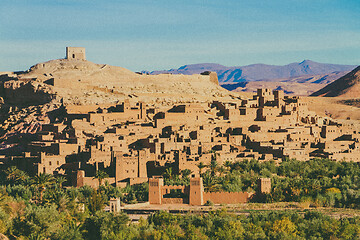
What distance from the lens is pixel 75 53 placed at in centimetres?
7638

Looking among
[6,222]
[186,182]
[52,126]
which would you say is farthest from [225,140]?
[6,222]

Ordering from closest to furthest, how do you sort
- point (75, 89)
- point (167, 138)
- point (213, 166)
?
point (213, 166) → point (167, 138) → point (75, 89)

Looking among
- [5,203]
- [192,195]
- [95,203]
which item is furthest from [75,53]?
[5,203]

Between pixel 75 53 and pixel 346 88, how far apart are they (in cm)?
5982

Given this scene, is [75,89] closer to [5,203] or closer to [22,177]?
[22,177]

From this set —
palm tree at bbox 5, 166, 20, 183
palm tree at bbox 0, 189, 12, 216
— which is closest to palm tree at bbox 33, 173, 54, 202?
palm tree at bbox 5, 166, 20, 183

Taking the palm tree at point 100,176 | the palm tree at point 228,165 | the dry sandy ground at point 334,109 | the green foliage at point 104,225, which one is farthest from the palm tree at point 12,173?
the dry sandy ground at point 334,109

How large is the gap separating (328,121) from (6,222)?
37984 mm

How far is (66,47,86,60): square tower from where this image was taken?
2990 inches

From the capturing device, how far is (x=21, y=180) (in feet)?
149

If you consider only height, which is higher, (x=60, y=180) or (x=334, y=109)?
(x=334, y=109)

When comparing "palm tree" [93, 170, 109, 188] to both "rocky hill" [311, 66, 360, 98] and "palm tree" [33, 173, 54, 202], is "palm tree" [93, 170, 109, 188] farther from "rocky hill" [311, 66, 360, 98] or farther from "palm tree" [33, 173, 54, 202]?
"rocky hill" [311, 66, 360, 98]

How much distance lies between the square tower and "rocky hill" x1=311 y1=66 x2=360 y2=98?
5346 cm

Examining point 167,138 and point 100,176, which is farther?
point 167,138
